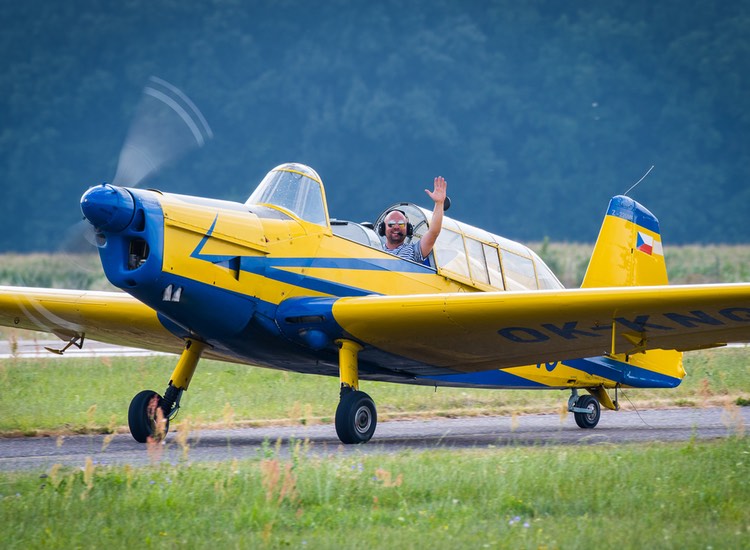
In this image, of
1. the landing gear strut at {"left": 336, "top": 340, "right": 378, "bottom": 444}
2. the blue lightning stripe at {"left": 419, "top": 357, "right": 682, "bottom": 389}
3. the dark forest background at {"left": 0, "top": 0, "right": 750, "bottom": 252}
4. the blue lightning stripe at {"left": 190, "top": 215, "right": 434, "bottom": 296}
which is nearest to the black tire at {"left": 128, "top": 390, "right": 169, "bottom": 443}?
the blue lightning stripe at {"left": 190, "top": 215, "right": 434, "bottom": 296}

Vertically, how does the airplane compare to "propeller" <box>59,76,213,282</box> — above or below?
below

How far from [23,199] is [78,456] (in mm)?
84751

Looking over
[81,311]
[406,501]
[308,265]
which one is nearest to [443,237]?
[308,265]

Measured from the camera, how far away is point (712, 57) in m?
123

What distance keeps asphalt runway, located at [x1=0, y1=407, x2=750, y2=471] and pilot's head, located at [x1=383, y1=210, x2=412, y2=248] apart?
2077mm

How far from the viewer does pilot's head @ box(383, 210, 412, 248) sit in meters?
10.7

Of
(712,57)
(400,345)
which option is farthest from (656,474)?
(712,57)

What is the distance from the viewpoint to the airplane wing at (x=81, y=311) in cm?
1042

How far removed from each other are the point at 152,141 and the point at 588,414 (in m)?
6.34

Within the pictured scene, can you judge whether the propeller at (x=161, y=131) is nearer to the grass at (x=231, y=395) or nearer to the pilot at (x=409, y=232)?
the pilot at (x=409, y=232)

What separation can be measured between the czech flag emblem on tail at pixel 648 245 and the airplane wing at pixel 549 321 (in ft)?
8.36

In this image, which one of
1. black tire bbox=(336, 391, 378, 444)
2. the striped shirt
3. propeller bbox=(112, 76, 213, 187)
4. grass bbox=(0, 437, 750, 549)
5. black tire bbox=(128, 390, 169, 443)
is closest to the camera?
grass bbox=(0, 437, 750, 549)

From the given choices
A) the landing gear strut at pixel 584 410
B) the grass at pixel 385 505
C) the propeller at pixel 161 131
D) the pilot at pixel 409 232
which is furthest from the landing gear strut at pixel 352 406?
the landing gear strut at pixel 584 410

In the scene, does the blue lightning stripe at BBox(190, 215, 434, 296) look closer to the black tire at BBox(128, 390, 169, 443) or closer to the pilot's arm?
the pilot's arm
